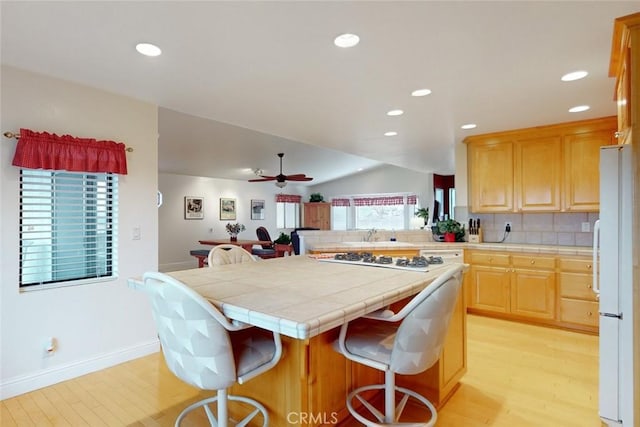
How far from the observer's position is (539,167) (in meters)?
3.96

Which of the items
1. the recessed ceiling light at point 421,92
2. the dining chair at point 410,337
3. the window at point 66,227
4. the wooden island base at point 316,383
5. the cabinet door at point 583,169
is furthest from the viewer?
the cabinet door at point 583,169

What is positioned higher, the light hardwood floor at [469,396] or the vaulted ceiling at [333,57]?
the vaulted ceiling at [333,57]

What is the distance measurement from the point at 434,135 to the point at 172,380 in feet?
12.6

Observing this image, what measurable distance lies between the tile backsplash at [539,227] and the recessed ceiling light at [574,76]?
78.7 inches

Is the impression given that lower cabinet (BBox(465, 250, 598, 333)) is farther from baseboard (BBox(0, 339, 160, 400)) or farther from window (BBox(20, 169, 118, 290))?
window (BBox(20, 169, 118, 290))

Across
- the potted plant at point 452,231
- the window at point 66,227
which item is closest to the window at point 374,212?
the potted plant at point 452,231

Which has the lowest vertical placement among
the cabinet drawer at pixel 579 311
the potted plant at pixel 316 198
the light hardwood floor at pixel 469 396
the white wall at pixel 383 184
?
the light hardwood floor at pixel 469 396

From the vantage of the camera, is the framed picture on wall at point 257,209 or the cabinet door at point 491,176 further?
the framed picture on wall at point 257,209

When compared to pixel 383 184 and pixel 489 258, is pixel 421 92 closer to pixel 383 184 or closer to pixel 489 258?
pixel 489 258

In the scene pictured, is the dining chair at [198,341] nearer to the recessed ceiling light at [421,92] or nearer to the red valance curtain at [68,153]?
the red valance curtain at [68,153]

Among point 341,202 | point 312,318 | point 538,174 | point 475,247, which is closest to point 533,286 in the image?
point 475,247

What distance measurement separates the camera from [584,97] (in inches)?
116

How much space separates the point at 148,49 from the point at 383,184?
8888 mm

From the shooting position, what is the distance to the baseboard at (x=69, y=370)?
2.30 metres
